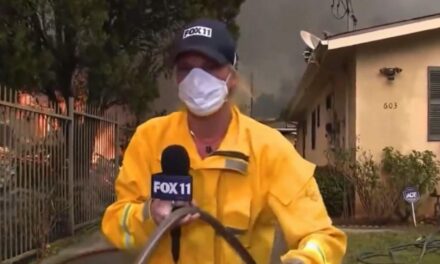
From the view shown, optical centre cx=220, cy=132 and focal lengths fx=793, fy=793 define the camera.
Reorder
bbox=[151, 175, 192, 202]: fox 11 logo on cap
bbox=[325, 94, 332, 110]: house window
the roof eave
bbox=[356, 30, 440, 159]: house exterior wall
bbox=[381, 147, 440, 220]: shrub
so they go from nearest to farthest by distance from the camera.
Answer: bbox=[151, 175, 192, 202]: fox 11 logo on cap → bbox=[381, 147, 440, 220]: shrub → bbox=[356, 30, 440, 159]: house exterior wall → the roof eave → bbox=[325, 94, 332, 110]: house window

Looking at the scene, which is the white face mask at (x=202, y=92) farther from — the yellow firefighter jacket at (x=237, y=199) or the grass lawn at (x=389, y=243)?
the grass lawn at (x=389, y=243)

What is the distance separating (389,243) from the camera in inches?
425

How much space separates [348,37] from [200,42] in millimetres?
12025

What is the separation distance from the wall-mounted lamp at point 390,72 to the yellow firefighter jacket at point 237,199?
12.0 m

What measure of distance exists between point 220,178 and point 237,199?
84 mm

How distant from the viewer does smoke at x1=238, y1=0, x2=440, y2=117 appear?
2558 centimetres

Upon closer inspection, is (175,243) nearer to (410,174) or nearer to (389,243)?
(389,243)

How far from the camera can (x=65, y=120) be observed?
34.2 feet

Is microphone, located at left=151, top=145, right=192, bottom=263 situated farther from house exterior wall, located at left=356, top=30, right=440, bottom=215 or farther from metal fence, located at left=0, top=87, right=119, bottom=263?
house exterior wall, located at left=356, top=30, right=440, bottom=215

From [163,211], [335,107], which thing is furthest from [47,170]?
[335,107]

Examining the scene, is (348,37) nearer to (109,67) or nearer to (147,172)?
(109,67)

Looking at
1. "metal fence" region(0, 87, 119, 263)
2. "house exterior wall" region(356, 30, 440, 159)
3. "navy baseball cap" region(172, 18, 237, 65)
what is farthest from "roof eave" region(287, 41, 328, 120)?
"navy baseball cap" region(172, 18, 237, 65)

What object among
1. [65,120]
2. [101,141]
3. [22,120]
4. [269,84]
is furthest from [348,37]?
[269,84]

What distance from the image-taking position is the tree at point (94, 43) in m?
10.8
